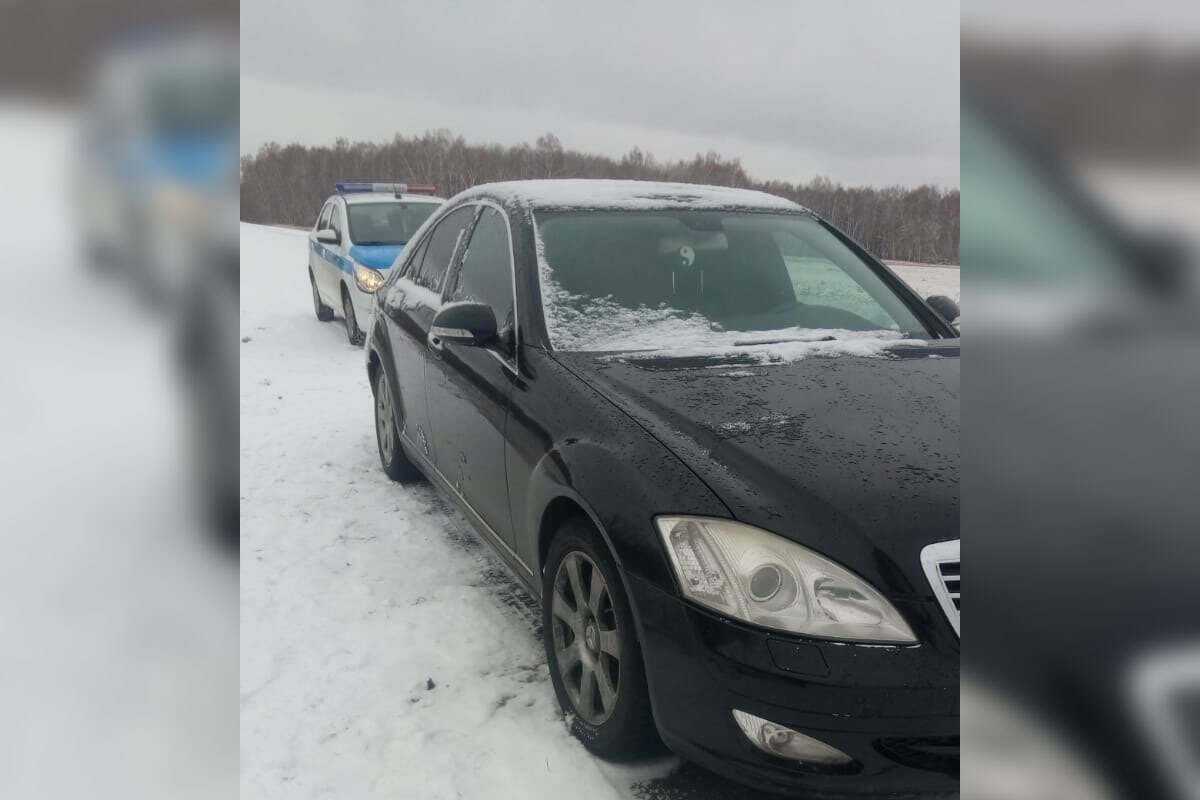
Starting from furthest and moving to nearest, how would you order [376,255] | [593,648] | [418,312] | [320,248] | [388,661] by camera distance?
[320,248] → [376,255] → [418,312] → [388,661] → [593,648]

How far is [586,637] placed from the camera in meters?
2.29

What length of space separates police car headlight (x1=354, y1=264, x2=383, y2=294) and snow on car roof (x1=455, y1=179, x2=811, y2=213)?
4.65m

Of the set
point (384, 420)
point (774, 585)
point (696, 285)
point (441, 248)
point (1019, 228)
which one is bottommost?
point (774, 585)

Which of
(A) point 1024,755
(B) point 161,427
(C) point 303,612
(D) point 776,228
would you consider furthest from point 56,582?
(D) point 776,228

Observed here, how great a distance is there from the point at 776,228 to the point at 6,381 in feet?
10.1

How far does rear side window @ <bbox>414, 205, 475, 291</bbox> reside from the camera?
3762 millimetres

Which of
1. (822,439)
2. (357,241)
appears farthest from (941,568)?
(357,241)

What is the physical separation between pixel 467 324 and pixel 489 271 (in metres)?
0.48

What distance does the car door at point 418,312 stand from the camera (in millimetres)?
3717

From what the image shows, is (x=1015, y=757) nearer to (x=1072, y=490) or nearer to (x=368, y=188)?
(x=1072, y=490)

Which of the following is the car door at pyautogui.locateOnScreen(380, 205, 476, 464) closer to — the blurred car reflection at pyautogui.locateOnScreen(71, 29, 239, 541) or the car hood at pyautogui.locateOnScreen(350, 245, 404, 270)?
the blurred car reflection at pyautogui.locateOnScreen(71, 29, 239, 541)

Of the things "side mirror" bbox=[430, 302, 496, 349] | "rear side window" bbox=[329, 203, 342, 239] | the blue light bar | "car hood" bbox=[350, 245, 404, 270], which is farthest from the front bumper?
the blue light bar

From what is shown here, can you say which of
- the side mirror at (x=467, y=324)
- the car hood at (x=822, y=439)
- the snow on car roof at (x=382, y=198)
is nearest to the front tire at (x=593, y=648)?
the car hood at (x=822, y=439)

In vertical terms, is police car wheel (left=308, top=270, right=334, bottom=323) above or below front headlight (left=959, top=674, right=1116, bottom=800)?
above
